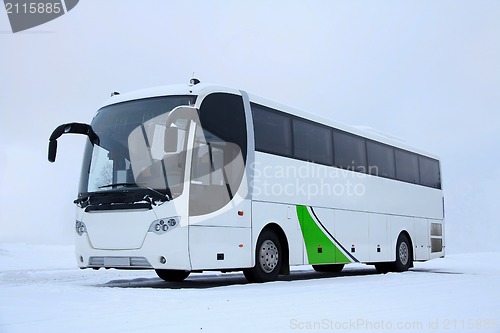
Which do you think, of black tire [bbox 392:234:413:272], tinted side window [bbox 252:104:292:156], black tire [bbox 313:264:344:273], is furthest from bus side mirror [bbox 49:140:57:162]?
black tire [bbox 392:234:413:272]

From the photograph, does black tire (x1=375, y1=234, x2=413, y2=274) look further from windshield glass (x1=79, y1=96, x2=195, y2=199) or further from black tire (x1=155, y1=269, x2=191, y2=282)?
windshield glass (x1=79, y1=96, x2=195, y2=199)

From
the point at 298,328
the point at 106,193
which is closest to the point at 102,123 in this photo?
the point at 106,193

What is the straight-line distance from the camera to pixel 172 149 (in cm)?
996

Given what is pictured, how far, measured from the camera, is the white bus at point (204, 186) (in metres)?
10.6

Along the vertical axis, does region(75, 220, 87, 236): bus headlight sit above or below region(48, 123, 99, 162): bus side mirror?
below

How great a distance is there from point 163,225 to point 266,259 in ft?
8.57

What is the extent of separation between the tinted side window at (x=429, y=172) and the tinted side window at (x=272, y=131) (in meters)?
8.35

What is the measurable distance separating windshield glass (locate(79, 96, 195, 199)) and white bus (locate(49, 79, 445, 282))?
2cm

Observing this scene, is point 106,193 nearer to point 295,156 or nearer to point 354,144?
point 295,156

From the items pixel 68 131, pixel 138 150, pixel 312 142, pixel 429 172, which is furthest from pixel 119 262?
pixel 429 172

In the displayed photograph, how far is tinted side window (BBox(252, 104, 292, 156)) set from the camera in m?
12.4

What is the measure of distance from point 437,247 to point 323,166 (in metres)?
7.99

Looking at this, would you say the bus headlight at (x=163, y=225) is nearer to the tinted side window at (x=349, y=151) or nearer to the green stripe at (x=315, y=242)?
the green stripe at (x=315, y=242)

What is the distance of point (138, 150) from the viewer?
1082 centimetres
